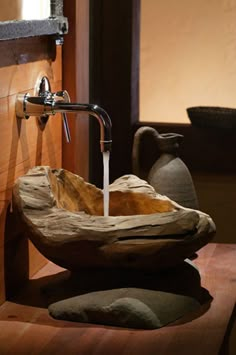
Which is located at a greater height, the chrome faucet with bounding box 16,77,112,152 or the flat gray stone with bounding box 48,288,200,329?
the chrome faucet with bounding box 16,77,112,152

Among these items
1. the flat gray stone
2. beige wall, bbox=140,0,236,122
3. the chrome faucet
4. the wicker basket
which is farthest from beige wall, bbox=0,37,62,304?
beige wall, bbox=140,0,236,122

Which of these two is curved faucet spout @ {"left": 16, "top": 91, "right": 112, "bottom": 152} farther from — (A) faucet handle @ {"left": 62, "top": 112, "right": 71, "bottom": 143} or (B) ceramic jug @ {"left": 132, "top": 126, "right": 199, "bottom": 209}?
(B) ceramic jug @ {"left": 132, "top": 126, "right": 199, "bottom": 209}

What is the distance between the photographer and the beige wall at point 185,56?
7.32 ft

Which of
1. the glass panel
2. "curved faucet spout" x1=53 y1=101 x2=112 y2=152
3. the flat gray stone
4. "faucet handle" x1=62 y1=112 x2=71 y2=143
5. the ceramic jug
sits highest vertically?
the glass panel

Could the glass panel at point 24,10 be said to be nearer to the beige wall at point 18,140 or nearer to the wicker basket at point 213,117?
the beige wall at point 18,140

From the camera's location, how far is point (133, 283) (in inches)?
53.7

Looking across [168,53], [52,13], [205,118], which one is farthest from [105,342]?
[168,53]

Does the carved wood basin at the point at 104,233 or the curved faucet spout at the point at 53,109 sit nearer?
the carved wood basin at the point at 104,233

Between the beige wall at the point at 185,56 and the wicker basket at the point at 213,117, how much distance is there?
24cm

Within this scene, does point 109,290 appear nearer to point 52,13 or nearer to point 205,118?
point 52,13

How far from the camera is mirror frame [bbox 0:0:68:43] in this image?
1304mm

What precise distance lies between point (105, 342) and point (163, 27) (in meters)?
1.26

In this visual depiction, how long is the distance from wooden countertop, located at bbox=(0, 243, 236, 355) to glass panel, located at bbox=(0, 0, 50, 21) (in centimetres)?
50

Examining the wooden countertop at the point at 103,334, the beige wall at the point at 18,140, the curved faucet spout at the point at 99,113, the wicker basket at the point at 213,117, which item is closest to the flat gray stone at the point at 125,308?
the wooden countertop at the point at 103,334
